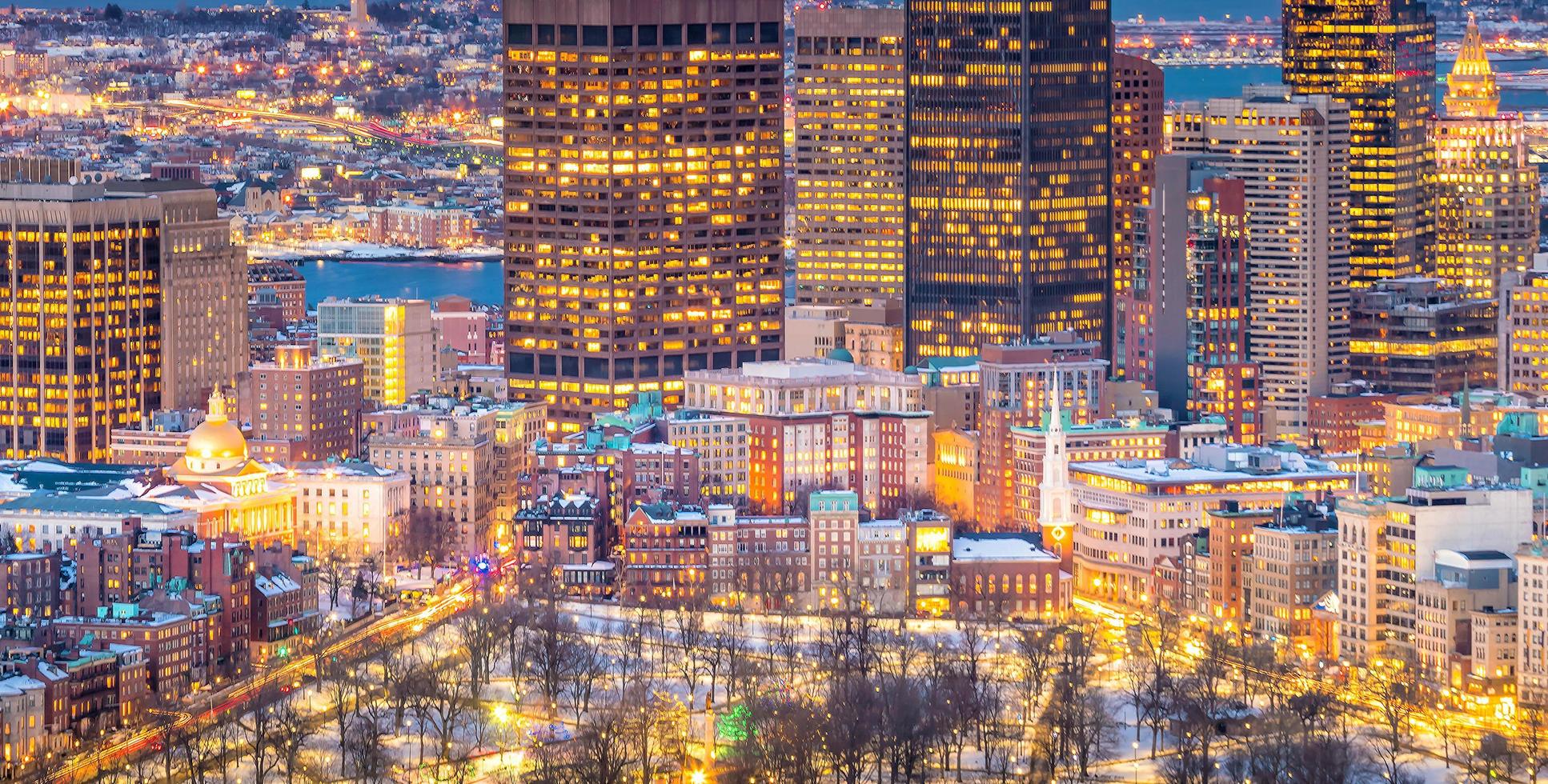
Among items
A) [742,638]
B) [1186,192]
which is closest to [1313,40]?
[1186,192]

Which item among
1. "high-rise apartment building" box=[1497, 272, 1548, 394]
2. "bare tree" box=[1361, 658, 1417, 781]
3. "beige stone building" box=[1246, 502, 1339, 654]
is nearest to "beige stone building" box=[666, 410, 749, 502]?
"beige stone building" box=[1246, 502, 1339, 654]

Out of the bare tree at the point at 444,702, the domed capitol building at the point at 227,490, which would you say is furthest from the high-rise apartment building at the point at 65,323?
the bare tree at the point at 444,702

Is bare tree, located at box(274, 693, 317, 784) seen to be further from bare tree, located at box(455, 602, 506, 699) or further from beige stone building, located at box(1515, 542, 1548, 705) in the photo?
beige stone building, located at box(1515, 542, 1548, 705)

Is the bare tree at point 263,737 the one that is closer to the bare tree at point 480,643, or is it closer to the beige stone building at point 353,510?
the bare tree at point 480,643

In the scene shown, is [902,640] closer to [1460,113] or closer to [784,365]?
[784,365]

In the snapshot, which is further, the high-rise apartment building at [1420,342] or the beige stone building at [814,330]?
the beige stone building at [814,330]
